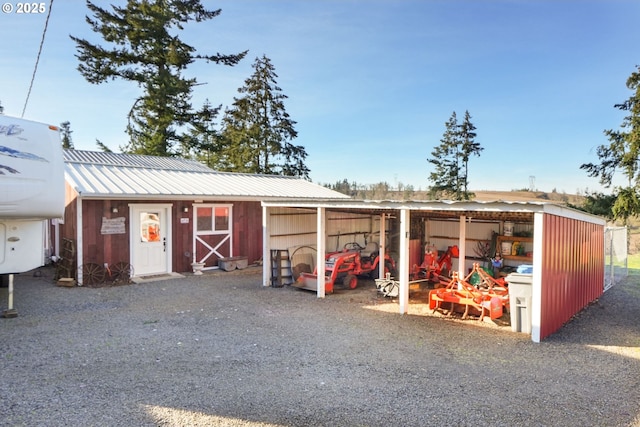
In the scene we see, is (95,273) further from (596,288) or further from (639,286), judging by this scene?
(639,286)

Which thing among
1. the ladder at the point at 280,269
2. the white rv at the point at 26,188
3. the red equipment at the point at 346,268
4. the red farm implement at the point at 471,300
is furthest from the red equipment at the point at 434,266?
the white rv at the point at 26,188

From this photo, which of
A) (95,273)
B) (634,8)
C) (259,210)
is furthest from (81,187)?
(634,8)

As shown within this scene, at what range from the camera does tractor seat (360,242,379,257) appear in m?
12.3

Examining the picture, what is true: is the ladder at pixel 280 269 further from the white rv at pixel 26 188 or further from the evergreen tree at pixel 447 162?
the evergreen tree at pixel 447 162

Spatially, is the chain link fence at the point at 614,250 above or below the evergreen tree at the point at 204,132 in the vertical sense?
below

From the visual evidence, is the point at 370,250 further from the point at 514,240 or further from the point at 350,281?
the point at 514,240

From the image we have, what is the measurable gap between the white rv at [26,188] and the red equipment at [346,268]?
562cm

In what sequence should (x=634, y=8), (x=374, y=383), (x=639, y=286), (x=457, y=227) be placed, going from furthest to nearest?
(x=634, y=8) < (x=457, y=227) < (x=639, y=286) < (x=374, y=383)

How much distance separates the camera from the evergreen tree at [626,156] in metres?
16.2

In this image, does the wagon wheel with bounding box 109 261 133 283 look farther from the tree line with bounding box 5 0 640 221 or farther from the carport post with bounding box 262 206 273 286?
the tree line with bounding box 5 0 640 221

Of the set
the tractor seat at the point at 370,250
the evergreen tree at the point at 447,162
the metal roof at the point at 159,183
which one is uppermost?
the evergreen tree at the point at 447,162

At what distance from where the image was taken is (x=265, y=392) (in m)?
4.17

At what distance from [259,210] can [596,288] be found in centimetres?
1050

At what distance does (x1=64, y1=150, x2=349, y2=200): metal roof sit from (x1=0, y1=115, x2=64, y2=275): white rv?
3.01m
